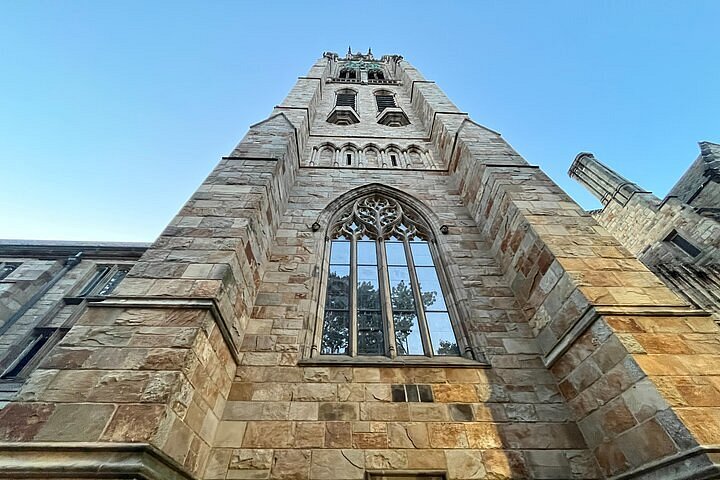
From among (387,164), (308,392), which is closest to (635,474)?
(308,392)

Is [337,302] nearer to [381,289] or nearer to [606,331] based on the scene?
[381,289]

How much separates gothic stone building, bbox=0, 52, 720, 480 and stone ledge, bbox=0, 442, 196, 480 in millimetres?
11

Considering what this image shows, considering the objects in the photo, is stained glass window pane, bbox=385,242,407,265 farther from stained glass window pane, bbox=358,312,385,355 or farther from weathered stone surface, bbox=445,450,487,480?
weathered stone surface, bbox=445,450,487,480

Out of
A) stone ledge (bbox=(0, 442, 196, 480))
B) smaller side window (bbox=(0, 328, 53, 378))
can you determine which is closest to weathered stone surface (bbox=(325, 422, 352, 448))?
stone ledge (bbox=(0, 442, 196, 480))

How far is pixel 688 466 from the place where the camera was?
224cm

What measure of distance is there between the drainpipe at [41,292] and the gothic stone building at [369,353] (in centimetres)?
8

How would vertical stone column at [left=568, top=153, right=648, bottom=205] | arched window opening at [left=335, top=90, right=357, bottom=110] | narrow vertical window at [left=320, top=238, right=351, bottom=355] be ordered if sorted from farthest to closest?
vertical stone column at [left=568, top=153, right=648, bottom=205]
arched window opening at [left=335, top=90, right=357, bottom=110]
narrow vertical window at [left=320, top=238, right=351, bottom=355]

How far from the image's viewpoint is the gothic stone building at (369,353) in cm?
236

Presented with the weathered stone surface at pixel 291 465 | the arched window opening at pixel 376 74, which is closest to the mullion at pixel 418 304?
the weathered stone surface at pixel 291 465

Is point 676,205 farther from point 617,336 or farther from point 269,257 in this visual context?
point 269,257

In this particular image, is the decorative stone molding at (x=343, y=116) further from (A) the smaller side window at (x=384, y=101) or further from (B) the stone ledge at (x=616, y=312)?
(B) the stone ledge at (x=616, y=312)

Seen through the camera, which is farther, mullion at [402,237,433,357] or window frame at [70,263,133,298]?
window frame at [70,263,133,298]

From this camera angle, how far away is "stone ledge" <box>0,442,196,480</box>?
75.1 inches

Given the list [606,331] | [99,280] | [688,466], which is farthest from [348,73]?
[688,466]
